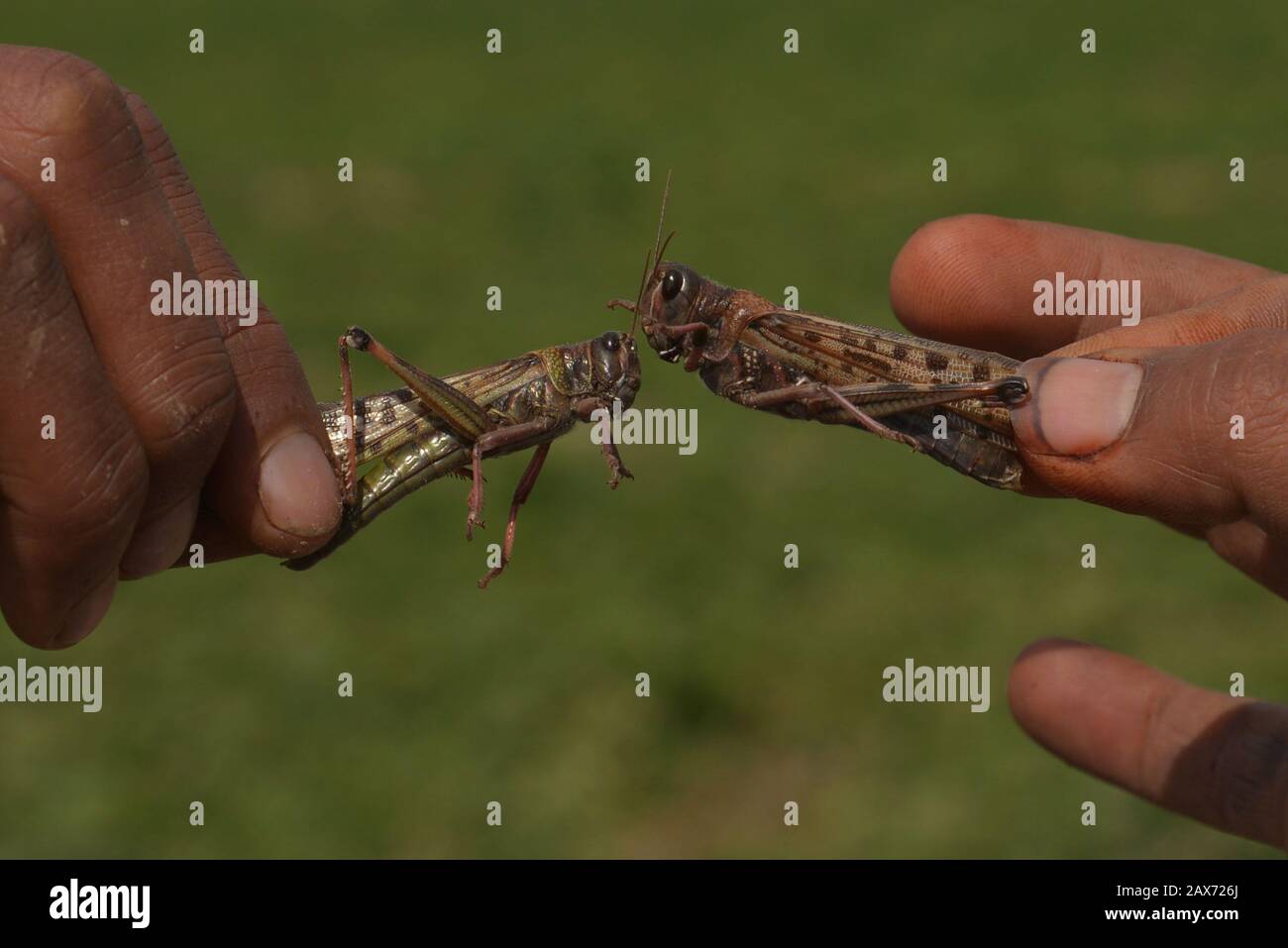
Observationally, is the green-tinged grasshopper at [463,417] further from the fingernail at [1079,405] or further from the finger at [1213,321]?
the finger at [1213,321]

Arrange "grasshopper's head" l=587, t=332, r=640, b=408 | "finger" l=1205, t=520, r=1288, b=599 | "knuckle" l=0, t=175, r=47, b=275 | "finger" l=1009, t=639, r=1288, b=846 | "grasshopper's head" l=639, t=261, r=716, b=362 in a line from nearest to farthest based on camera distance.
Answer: "knuckle" l=0, t=175, r=47, b=275
"grasshopper's head" l=587, t=332, r=640, b=408
"grasshopper's head" l=639, t=261, r=716, b=362
"finger" l=1205, t=520, r=1288, b=599
"finger" l=1009, t=639, r=1288, b=846

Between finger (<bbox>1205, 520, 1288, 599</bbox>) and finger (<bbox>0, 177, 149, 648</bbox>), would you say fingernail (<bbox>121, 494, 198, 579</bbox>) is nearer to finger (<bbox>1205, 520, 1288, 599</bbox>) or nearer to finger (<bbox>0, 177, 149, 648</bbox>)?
finger (<bbox>0, 177, 149, 648</bbox>)

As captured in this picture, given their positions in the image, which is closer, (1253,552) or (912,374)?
(912,374)

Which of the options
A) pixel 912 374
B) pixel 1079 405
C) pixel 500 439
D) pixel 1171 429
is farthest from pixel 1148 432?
pixel 500 439

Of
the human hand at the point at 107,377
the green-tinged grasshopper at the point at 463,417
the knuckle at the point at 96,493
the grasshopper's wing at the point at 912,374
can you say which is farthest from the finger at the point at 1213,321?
the knuckle at the point at 96,493

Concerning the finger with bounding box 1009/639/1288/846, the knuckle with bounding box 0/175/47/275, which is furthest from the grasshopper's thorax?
the finger with bounding box 1009/639/1288/846

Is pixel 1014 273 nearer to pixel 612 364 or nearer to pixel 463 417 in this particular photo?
pixel 612 364
